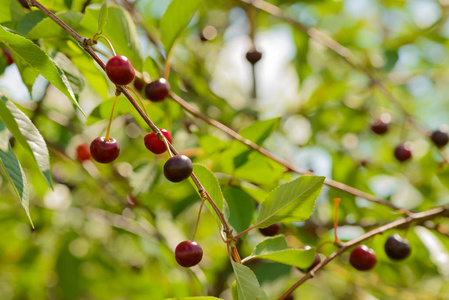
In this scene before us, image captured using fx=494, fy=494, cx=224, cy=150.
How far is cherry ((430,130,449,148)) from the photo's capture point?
7.27 feet

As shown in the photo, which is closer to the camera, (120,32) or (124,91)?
(124,91)

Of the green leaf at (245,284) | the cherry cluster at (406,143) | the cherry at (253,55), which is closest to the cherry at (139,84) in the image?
the green leaf at (245,284)

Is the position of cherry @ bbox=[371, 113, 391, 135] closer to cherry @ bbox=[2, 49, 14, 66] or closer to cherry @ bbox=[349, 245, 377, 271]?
cherry @ bbox=[349, 245, 377, 271]

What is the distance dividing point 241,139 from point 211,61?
7.03 feet

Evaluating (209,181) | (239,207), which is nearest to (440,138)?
(239,207)

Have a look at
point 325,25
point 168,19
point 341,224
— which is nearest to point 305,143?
point 341,224

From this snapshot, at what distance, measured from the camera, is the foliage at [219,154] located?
1.36 m

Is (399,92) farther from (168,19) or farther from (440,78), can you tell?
(168,19)

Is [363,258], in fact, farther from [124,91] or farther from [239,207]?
[124,91]

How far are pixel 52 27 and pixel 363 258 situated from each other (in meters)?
1.12

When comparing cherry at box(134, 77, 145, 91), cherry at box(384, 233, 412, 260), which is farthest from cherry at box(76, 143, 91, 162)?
cherry at box(384, 233, 412, 260)

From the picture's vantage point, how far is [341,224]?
2203 mm

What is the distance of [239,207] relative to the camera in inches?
59.2

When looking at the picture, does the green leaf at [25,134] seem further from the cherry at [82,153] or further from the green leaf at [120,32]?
the cherry at [82,153]
